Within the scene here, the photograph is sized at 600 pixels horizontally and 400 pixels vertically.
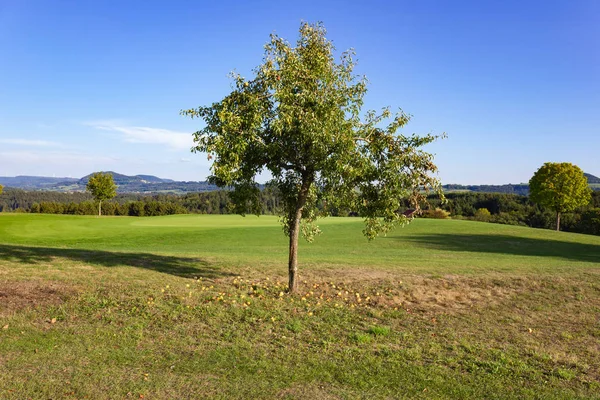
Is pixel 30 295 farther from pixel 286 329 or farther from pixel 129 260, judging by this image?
pixel 286 329

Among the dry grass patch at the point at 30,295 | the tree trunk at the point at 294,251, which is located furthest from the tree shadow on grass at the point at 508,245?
the dry grass patch at the point at 30,295

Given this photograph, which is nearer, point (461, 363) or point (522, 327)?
point (461, 363)

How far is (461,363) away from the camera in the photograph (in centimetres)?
866

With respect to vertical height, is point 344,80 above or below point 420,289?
above

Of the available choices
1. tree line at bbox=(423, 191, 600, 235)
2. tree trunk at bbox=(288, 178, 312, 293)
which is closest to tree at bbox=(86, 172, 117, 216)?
tree line at bbox=(423, 191, 600, 235)


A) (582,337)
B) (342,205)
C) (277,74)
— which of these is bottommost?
(582,337)

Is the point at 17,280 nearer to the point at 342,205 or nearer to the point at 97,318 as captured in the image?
the point at 97,318

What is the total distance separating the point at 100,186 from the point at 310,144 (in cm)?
6326

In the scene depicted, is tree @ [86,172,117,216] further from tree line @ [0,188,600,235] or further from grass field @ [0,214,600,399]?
grass field @ [0,214,600,399]

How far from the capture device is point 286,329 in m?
10.4

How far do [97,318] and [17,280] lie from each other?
4594 mm

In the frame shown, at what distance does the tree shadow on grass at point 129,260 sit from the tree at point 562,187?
1863 inches

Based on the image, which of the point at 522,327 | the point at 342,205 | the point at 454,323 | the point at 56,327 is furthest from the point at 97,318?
the point at 522,327

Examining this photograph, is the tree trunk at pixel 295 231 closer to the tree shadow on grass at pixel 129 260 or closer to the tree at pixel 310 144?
the tree at pixel 310 144
